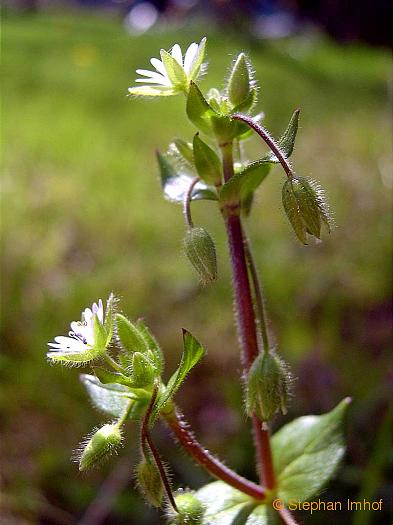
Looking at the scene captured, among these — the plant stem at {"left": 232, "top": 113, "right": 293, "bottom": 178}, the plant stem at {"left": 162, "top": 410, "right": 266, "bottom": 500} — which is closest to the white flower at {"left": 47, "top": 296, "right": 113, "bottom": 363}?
the plant stem at {"left": 162, "top": 410, "right": 266, "bottom": 500}

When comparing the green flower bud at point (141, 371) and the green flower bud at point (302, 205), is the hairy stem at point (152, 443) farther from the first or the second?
the green flower bud at point (302, 205)

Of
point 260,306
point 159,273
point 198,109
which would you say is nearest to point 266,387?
point 260,306

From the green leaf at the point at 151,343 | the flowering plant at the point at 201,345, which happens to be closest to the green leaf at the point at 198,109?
the flowering plant at the point at 201,345

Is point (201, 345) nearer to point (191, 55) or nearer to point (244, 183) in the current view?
point (244, 183)

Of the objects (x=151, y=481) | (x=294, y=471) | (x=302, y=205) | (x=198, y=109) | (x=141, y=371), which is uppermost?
(x=198, y=109)

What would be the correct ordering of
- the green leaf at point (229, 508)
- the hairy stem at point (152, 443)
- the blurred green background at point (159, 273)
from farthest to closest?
the blurred green background at point (159, 273)
the green leaf at point (229, 508)
the hairy stem at point (152, 443)
